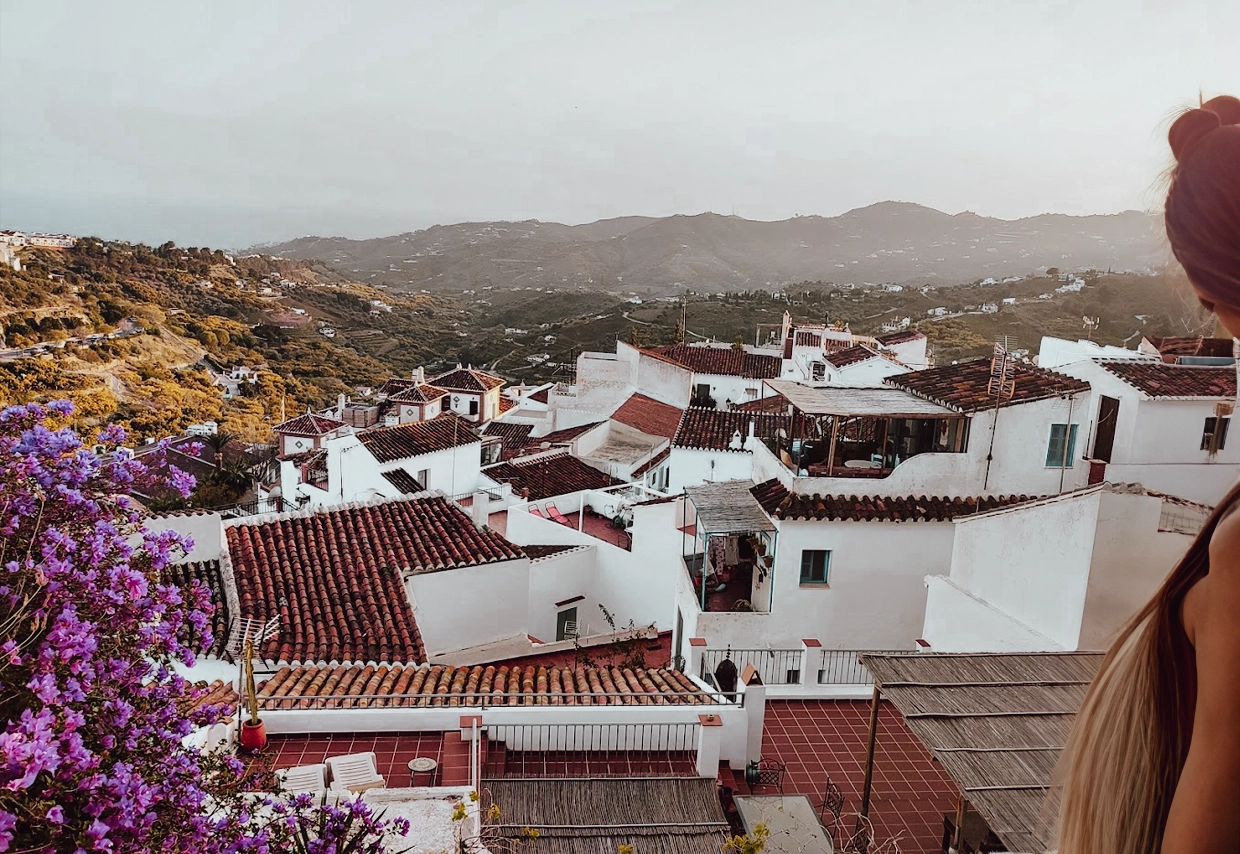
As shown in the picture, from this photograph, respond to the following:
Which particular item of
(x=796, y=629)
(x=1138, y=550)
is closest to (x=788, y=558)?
(x=796, y=629)

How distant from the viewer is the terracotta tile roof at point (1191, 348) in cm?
1386

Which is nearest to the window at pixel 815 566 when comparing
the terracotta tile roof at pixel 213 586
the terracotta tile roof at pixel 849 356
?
the terracotta tile roof at pixel 213 586

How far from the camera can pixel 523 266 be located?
141625 millimetres

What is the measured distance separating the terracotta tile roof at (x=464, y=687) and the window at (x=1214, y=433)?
29.7ft

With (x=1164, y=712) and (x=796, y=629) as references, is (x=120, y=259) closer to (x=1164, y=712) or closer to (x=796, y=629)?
(x=796, y=629)

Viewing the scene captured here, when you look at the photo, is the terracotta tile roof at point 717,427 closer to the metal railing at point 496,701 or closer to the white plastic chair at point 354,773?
the metal railing at point 496,701

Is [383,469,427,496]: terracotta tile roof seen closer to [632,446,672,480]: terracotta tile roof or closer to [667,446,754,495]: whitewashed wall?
[632,446,672,480]: terracotta tile roof

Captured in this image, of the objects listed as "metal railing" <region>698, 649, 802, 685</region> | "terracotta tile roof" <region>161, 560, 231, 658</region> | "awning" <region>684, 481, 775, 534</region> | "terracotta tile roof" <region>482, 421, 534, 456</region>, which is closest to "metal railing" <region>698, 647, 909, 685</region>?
"metal railing" <region>698, 649, 802, 685</region>

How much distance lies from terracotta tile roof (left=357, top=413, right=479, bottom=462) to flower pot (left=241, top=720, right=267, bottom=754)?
43.2ft

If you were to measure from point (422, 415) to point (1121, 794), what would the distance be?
1439 inches

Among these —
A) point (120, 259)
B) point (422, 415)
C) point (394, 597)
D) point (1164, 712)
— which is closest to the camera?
point (1164, 712)

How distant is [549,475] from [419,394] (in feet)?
55.7

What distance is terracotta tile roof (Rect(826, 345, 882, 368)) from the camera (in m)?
24.2

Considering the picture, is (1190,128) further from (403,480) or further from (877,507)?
(403,480)
